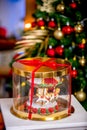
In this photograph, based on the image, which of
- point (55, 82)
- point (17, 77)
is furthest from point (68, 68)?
point (17, 77)

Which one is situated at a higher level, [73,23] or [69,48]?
[73,23]

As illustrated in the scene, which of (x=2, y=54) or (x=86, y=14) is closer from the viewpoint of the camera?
(x=86, y=14)

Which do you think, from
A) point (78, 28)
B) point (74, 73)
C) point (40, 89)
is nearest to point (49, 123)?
point (40, 89)

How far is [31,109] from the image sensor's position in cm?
109

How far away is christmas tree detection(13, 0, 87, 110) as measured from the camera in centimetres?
154

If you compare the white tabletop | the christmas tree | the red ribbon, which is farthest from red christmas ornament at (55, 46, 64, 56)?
the white tabletop

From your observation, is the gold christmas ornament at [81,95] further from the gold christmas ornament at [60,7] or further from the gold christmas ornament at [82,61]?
the gold christmas ornament at [60,7]

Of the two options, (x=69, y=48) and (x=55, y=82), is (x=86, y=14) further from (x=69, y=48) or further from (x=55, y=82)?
(x=55, y=82)

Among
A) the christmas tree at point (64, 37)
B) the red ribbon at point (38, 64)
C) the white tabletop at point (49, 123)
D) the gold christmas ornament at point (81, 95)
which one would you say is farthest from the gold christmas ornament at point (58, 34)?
the white tabletop at point (49, 123)

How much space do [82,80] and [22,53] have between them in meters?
0.33

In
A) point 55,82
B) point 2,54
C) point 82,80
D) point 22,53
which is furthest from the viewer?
point 2,54

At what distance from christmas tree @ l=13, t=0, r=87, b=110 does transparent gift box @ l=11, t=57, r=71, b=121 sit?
380 millimetres

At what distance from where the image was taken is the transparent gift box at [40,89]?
1071 millimetres

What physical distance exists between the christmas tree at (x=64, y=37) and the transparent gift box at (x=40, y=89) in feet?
1.25
